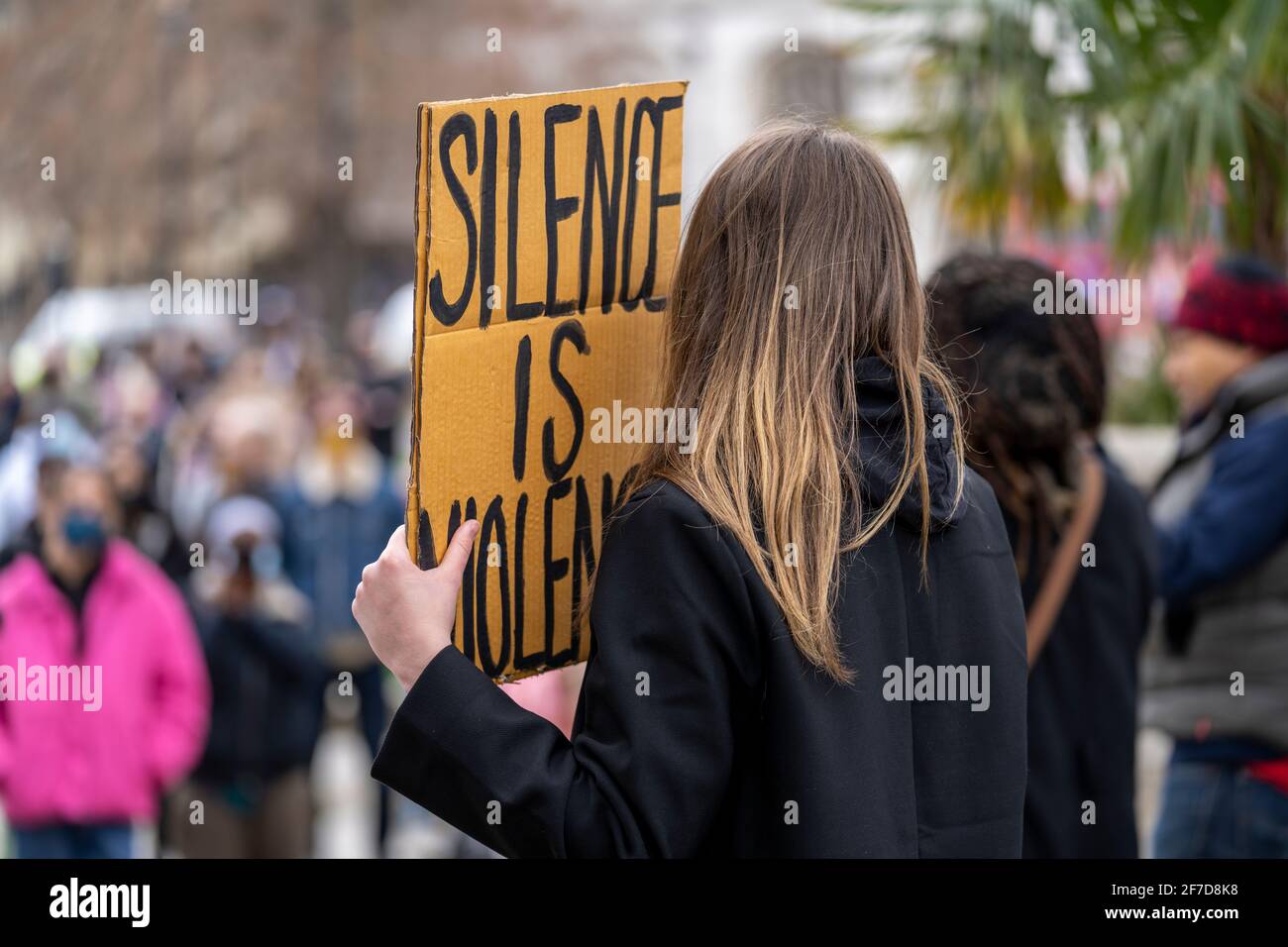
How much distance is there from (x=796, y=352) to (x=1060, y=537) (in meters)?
1.37

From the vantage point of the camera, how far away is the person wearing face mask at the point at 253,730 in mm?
6043

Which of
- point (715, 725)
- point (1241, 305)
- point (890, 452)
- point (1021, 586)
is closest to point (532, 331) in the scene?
point (890, 452)

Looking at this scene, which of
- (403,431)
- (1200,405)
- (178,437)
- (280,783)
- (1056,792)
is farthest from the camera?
(403,431)

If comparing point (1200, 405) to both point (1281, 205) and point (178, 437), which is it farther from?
point (178, 437)

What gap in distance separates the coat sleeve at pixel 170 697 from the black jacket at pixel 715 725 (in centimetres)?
379

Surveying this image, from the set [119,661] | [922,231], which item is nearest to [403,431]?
[922,231]

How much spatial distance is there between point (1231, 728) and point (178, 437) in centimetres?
999

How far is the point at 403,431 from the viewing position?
15.1m

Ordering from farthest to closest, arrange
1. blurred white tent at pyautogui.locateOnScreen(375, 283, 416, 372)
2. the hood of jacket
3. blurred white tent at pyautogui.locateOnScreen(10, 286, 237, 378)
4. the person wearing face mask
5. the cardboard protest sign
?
1. blurred white tent at pyautogui.locateOnScreen(375, 283, 416, 372)
2. blurred white tent at pyautogui.locateOnScreen(10, 286, 237, 378)
3. the person wearing face mask
4. the cardboard protest sign
5. the hood of jacket

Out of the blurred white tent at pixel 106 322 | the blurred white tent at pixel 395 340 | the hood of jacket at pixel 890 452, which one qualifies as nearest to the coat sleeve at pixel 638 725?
the hood of jacket at pixel 890 452

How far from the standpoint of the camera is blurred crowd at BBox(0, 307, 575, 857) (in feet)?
17.7

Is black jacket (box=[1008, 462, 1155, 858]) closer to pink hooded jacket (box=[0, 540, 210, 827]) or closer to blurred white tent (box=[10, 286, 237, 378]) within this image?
pink hooded jacket (box=[0, 540, 210, 827])

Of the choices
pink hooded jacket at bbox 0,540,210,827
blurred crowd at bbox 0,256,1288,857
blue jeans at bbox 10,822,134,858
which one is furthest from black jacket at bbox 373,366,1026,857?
blue jeans at bbox 10,822,134,858

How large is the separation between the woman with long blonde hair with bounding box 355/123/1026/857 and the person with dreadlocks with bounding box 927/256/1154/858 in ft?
3.26
